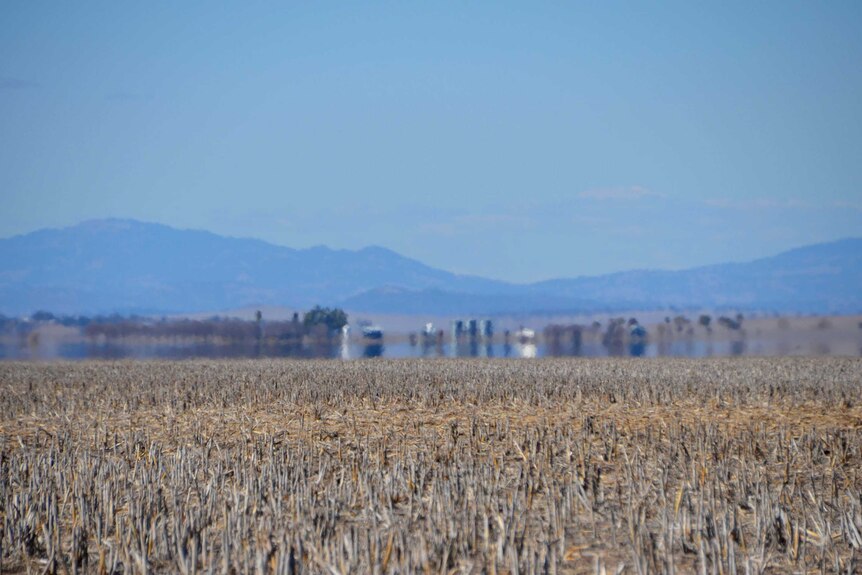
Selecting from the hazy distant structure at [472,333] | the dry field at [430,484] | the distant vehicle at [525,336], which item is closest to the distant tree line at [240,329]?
the hazy distant structure at [472,333]

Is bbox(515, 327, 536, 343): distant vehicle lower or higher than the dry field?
higher

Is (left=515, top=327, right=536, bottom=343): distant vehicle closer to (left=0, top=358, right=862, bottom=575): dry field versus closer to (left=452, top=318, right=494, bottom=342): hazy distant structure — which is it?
(left=452, top=318, right=494, bottom=342): hazy distant structure

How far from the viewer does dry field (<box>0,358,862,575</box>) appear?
302 inches

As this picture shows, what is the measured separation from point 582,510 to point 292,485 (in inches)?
99.6

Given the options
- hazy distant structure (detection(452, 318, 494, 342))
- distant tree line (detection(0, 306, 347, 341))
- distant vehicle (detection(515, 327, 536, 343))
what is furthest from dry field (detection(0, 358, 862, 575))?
hazy distant structure (detection(452, 318, 494, 342))

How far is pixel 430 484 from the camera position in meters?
10.3

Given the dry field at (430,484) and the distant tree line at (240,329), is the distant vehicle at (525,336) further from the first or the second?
the dry field at (430,484)

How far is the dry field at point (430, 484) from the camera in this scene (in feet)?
25.2

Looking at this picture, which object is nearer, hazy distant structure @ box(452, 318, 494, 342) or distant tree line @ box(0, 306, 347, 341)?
distant tree line @ box(0, 306, 347, 341)

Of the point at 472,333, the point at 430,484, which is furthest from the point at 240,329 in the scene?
the point at 430,484

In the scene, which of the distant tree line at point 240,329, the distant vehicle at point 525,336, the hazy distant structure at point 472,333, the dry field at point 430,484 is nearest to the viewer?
the dry field at point 430,484

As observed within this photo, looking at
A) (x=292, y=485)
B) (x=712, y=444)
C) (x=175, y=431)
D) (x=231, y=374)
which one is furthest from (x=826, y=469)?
(x=231, y=374)

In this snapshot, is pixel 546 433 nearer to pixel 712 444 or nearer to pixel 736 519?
pixel 712 444

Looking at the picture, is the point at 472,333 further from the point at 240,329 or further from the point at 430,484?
the point at 430,484
